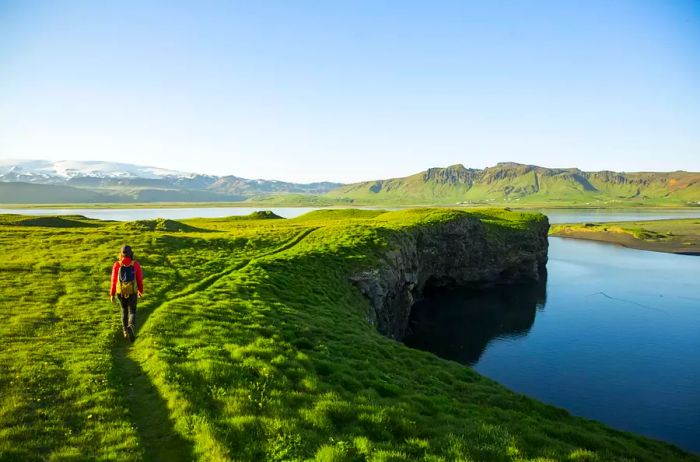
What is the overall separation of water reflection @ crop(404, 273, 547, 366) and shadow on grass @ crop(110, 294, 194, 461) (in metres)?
45.9

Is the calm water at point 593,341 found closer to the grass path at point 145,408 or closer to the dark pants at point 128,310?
the grass path at point 145,408

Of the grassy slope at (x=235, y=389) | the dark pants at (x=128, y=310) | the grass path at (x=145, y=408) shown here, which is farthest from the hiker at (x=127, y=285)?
the grass path at (x=145, y=408)

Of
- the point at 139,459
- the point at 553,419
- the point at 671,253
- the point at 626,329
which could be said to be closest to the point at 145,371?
the point at 139,459

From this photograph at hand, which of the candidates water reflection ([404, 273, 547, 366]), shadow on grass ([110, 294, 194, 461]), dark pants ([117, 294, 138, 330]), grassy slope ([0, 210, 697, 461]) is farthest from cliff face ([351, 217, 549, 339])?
shadow on grass ([110, 294, 194, 461])

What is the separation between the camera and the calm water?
140 ft

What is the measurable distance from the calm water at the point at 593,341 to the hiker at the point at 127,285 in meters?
41.1

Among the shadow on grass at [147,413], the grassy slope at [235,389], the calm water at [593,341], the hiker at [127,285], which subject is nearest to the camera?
the shadow on grass at [147,413]

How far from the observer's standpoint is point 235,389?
17406 millimetres

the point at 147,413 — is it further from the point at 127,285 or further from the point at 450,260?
the point at 450,260

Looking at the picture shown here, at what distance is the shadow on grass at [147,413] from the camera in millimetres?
13342

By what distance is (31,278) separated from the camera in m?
34.6

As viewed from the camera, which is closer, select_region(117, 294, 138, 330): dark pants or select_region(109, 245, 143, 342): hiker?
select_region(109, 245, 143, 342): hiker

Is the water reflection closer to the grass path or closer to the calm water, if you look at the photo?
the calm water

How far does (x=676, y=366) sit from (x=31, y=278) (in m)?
73.3
